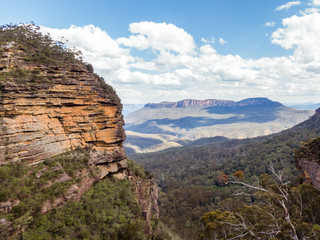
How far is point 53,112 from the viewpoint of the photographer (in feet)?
82.6

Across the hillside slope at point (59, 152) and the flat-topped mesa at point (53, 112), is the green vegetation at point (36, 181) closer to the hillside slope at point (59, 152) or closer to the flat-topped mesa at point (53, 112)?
the hillside slope at point (59, 152)

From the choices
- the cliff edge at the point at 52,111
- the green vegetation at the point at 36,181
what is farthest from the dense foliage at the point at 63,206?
the cliff edge at the point at 52,111

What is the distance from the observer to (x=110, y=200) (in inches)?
1038

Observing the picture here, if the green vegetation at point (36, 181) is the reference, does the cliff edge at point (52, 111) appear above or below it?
above

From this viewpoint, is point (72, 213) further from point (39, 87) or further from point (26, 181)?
point (39, 87)

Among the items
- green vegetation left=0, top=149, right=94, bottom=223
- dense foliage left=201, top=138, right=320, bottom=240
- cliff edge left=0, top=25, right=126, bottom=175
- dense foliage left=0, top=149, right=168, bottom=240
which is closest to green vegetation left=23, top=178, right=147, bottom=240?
dense foliage left=0, top=149, right=168, bottom=240

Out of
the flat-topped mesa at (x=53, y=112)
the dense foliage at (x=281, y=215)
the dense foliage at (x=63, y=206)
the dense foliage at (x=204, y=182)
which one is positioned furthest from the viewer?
the dense foliage at (x=204, y=182)

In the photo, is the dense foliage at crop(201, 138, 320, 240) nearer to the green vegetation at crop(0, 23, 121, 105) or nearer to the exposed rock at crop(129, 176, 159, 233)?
A: the exposed rock at crop(129, 176, 159, 233)

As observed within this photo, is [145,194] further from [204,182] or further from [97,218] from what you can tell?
[204,182]

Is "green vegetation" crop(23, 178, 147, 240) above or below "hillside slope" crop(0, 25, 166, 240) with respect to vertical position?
below

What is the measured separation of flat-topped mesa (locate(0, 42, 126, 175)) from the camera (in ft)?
69.1

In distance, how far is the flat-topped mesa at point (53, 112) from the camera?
829 inches

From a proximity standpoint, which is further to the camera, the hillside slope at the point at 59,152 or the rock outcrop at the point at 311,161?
→ the rock outcrop at the point at 311,161

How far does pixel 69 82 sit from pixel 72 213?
55.1ft
